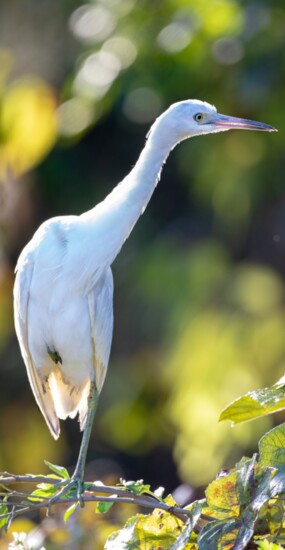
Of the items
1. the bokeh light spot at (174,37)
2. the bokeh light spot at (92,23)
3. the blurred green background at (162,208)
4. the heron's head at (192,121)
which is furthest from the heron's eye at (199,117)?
the bokeh light spot at (92,23)

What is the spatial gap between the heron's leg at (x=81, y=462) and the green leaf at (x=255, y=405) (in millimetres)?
286

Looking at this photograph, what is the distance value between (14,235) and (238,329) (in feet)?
5.59

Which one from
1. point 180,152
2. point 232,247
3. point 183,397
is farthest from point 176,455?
point 180,152

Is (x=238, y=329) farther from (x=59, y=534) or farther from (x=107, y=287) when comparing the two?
(x=59, y=534)

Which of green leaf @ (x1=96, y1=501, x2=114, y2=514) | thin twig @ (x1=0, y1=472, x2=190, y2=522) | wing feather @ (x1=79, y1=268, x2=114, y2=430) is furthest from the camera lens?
wing feather @ (x1=79, y1=268, x2=114, y2=430)

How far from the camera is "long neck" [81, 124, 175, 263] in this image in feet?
7.58

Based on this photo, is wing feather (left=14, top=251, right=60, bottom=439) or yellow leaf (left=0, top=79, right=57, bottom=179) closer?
wing feather (left=14, top=251, right=60, bottom=439)

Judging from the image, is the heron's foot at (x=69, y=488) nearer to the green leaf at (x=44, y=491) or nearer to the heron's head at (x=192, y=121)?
the green leaf at (x=44, y=491)

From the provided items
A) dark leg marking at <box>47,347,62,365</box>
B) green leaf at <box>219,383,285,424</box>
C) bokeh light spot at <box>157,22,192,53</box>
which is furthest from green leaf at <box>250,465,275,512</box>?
bokeh light spot at <box>157,22,192,53</box>

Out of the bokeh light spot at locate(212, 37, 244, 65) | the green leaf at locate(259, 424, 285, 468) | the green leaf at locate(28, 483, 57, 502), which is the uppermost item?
the bokeh light spot at locate(212, 37, 244, 65)

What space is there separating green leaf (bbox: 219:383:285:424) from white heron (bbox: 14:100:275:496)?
2.11 ft

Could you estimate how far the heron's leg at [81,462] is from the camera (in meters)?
1.91

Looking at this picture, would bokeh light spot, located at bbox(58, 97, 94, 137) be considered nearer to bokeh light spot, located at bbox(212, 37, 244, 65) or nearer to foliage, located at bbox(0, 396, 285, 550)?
bokeh light spot, located at bbox(212, 37, 244, 65)

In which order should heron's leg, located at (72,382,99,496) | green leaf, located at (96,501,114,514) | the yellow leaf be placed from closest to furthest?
green leaf, located at (96,501,114,514) → heron's leg, located at (72,382,99,496) → the yellow leaf
